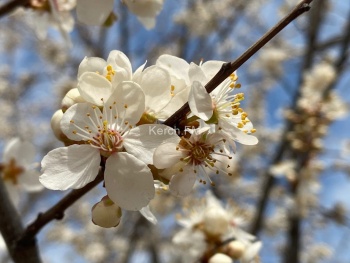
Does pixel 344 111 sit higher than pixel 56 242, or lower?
higher

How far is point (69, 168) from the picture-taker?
2.65ft

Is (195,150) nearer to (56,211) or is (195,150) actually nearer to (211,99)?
(211,99)

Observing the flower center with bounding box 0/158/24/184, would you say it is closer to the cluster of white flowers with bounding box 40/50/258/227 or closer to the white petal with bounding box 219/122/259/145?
the cluster of white flowers with bounding box 40/50/258/227

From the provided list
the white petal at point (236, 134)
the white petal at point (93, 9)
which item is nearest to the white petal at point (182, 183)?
the white petal at point (236, 134)

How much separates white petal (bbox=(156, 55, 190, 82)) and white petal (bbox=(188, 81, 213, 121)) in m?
0.14

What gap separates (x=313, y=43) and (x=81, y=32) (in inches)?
103

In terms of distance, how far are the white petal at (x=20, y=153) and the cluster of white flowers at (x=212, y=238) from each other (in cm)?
56

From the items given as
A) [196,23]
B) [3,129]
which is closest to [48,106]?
[3,129]

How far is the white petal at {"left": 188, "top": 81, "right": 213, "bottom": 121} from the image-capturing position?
29.7 inches

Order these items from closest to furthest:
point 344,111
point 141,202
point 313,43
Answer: point 141,202 → point 344,111 → point 313,43

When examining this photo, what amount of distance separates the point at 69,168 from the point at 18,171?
0.74m

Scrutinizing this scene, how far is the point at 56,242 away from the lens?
6398mm

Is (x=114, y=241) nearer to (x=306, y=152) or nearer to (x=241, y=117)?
(x=306, y=152)

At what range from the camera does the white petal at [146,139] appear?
80 cm
